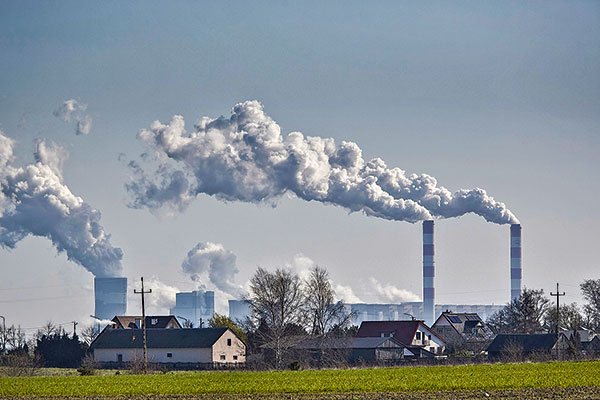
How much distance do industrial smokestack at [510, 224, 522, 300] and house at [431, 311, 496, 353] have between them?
22.2 meters

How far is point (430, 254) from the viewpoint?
15962 centimetres

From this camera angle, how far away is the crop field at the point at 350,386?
1585 inches

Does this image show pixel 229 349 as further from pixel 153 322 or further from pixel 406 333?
pixel 153 322

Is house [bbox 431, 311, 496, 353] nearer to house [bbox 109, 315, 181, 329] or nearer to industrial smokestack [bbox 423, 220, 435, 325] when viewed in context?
industrial smokestack [bbox 423, 220, 435, 325]

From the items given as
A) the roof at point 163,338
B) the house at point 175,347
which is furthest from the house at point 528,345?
the roof at point 163,338

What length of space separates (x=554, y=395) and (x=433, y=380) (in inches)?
435

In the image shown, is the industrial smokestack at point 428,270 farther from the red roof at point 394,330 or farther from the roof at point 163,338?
the roof at point 163,338

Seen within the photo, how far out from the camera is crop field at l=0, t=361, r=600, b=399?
4025 centimetres

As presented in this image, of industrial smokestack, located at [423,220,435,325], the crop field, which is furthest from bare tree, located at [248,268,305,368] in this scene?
industrial smokestack, located at [423,220,435,325]

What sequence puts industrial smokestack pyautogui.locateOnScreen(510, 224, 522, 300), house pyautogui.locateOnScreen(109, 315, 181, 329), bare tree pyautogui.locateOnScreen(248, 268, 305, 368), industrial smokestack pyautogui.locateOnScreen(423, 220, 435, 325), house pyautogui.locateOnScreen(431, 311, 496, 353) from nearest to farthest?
bare tree pyautogui.locateOnScreen(248, 268, 305, 368)
house pyautogui.locateOnScreen(431, 311, 496, 353)
house pyautogui.locateOnScreen(109, 315, 181, 329)
industrial smokestack pyautogui.locateOnScreen(510, 224, 522, 300)
industrial smokestack pyautogui.locateOnScreen(423, 220, 435, 325)

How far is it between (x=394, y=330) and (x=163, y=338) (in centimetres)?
1993

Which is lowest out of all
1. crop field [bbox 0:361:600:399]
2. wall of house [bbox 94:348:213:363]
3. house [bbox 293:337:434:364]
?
wall of house [bbox 94:348:213:363]

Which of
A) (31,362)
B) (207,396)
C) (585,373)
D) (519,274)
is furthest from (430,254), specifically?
(207,396)

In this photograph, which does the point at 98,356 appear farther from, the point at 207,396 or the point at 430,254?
the point at 430,254
